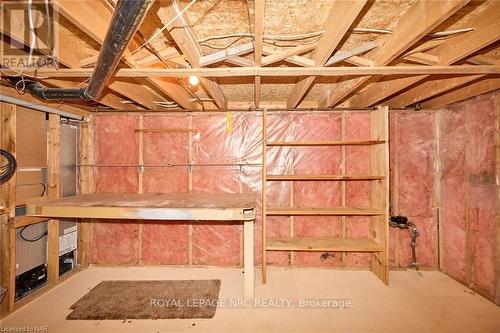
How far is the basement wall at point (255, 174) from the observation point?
3600mm

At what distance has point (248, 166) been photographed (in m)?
3.66

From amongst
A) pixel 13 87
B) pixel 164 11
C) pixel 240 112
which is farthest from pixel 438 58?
pixel 13 87

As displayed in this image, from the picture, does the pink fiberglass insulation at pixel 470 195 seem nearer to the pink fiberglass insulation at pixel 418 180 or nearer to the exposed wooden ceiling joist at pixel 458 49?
the pink fiberglass insulation at pixel 418 180

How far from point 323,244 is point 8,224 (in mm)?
3627

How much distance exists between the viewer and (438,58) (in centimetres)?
189

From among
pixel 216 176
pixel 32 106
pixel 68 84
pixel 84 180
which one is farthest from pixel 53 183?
pixel 216 176

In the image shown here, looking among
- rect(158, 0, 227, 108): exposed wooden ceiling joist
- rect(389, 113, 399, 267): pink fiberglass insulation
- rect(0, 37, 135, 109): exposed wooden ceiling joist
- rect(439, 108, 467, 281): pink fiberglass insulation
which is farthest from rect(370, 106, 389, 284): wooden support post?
rect(0, 37, 135, 109): exposed wooden ceiling joist

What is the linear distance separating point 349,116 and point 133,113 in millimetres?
3262

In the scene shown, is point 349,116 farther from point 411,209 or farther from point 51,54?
point 51,54

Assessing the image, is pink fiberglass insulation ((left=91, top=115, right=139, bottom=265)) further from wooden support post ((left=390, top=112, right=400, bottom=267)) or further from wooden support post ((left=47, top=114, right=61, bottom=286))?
wooden support post ((left=390, top=112, right=400, bottom=267))

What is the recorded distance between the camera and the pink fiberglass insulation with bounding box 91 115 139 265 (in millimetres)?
3717

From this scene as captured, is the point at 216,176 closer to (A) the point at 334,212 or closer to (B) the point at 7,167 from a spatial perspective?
(A) the point at 334,212

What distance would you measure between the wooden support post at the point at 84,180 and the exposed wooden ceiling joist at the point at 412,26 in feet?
12.7

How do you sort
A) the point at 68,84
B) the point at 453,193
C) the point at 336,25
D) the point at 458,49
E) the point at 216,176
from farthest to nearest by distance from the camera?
the point at 216,176, the point at 453,193, the point at 68,84, the point at 458,49, the point at 336,25
